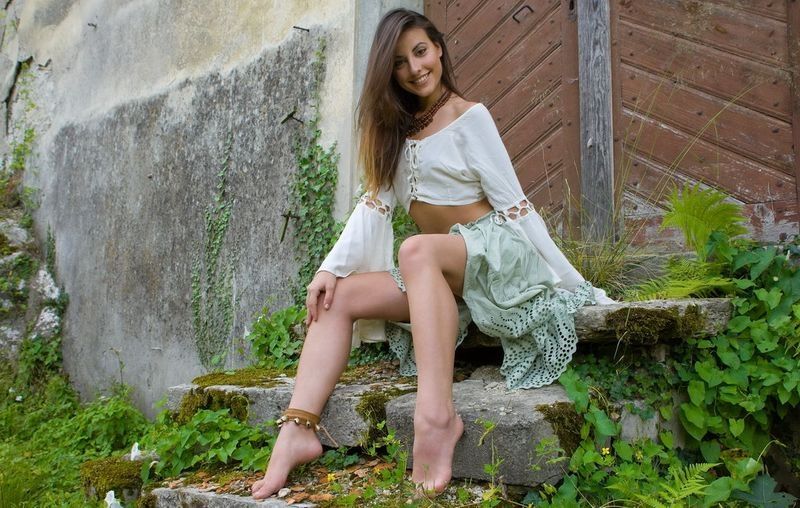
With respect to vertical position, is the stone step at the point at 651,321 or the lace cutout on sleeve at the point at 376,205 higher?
the lace cutout on sleeve at the point at 376,205

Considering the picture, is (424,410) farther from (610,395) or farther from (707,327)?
(707,327)

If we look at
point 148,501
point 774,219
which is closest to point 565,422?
point 148,501

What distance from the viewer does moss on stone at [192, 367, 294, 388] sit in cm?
289

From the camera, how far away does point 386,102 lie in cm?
253

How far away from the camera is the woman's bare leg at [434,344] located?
6.37 ft

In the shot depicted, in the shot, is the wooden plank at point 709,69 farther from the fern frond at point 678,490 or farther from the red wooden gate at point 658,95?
the fern frond at point 678,490

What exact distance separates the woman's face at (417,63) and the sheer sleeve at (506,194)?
21 centimetres

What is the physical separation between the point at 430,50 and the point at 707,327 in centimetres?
131

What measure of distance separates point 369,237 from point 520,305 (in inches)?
26.3

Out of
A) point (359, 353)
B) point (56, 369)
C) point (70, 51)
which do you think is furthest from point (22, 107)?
point (359, 353)

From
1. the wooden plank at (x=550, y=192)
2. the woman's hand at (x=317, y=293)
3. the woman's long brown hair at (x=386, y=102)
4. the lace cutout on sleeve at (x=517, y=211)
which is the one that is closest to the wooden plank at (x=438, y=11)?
the wooden plank at (x=550, y=192)

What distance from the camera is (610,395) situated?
7.16 ft

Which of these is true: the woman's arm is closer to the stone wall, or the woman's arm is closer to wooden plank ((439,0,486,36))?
the stone wall

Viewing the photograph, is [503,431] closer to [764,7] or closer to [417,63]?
[417,63]
